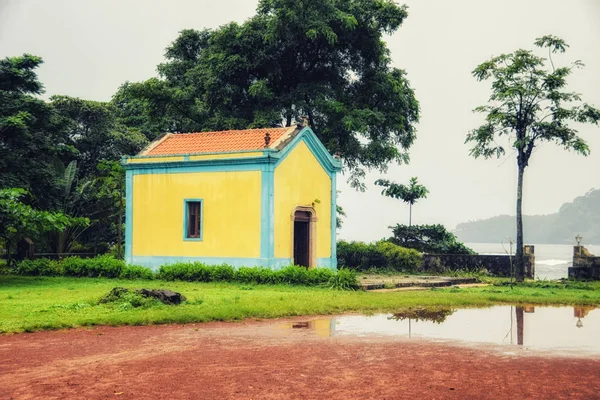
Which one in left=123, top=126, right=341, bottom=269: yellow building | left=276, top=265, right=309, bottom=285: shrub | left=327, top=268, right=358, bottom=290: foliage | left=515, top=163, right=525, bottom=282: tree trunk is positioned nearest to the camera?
left=327, top=268, right=358, bottom=290: foliage

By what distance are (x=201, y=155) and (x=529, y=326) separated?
13.7 metres

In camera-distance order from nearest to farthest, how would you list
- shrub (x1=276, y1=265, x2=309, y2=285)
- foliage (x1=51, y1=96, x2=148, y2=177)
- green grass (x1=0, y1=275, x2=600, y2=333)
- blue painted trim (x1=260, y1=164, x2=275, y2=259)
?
green grass (x1=0, y1=275, x2=600, y2=333), shrub (x1=276, y1=265, x2=309, y2=285), blue painted trim (x1=260, y1=164, x2=275, y2=259), foliage (x1=51, y1=96, x2=148, y2=177)

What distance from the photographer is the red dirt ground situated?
7137 mm

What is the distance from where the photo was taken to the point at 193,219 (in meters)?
24.0

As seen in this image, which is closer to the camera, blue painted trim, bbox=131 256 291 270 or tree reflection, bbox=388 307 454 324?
tree reflection, bbox=388 307 454 324

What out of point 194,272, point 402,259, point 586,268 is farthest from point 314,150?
point 586,268

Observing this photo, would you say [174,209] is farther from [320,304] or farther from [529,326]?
[529,326]

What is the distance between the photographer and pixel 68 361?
871 centimetres

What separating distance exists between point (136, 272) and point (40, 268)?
15.0 feet

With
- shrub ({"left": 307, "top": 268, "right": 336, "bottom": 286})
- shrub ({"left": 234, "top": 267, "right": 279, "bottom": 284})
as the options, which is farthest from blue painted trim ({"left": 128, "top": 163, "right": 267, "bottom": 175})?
shrub ({"left": 307, "top": 268, "right": 336, "bottom": 286})

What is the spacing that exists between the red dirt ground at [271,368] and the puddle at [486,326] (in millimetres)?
746

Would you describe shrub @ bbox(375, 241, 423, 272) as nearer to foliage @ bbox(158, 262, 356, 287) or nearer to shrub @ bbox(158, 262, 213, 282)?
foliage @ bbox(158, 262, 356, 287)

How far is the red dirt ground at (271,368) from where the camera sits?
281 inches

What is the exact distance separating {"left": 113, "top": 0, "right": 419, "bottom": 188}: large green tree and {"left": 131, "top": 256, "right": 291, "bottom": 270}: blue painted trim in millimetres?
9236
